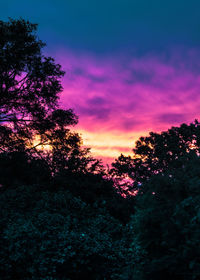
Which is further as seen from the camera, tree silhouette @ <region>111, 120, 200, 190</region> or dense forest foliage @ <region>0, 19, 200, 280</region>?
tree silhouette @ <region>111, 120, 200, 190</region>

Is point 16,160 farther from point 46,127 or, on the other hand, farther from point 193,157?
point 193,157

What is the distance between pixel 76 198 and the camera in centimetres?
1328

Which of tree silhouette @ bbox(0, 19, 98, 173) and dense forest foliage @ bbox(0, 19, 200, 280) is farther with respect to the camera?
tree silhouette @ bbox(0, 19, 98, 173)

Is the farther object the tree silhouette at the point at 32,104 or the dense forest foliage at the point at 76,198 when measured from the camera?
the tree silhouette at the point at 32,104

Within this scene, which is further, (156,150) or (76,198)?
(156,150)

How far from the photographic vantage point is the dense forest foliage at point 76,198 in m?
6.07

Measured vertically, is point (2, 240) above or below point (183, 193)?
below

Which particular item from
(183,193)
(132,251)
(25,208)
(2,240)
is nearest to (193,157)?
(183,193)

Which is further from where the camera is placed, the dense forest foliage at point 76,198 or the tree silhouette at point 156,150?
the tree silhouette at point 156,150

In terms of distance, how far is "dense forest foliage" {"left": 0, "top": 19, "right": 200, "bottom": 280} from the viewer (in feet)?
19.9

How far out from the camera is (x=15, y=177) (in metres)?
22.3

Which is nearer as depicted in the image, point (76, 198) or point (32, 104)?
point (76, 198)

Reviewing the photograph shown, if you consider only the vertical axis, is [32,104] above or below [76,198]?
above

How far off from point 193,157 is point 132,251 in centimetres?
471
